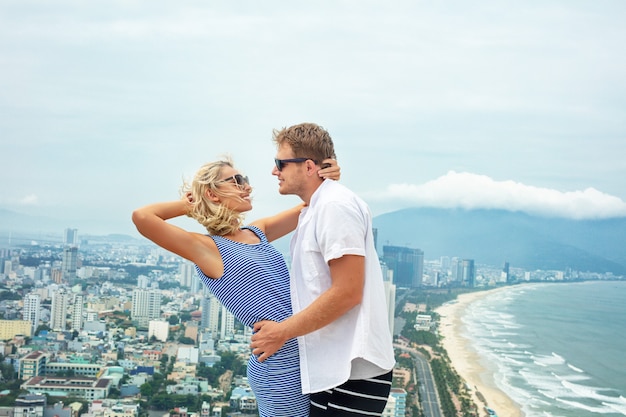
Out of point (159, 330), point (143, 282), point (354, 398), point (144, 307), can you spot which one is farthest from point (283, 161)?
point (143, 282)

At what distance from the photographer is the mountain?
27.3 metres

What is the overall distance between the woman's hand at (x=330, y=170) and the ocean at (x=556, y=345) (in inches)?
458

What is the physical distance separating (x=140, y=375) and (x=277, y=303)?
11.8 meters

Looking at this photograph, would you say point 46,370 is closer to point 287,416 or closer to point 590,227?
point 287,416

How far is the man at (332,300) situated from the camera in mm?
1155

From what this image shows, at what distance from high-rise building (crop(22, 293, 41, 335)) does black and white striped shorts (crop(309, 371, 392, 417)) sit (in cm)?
1510

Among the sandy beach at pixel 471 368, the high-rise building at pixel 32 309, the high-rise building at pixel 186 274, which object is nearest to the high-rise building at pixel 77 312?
the high-rise building at pixel 32 309

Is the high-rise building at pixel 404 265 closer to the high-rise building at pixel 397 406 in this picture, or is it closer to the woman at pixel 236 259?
the high-rise building at pixel 397 406

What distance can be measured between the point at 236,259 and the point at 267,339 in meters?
0.15

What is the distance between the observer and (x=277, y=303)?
1273 millimetres

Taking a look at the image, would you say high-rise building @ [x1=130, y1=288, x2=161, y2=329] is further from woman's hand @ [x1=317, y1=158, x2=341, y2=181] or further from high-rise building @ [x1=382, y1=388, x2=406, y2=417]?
woman's hand @ [x1=317, y1=158, x2=341, y2=181]

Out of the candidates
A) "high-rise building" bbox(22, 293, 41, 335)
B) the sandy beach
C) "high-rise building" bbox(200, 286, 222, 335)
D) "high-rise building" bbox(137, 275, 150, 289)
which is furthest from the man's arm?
"high-rise building" bbox(137, 275, 150, 289)

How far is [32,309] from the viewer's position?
52.0 ft

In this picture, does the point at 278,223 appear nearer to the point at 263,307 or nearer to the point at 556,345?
the point at 263,307
